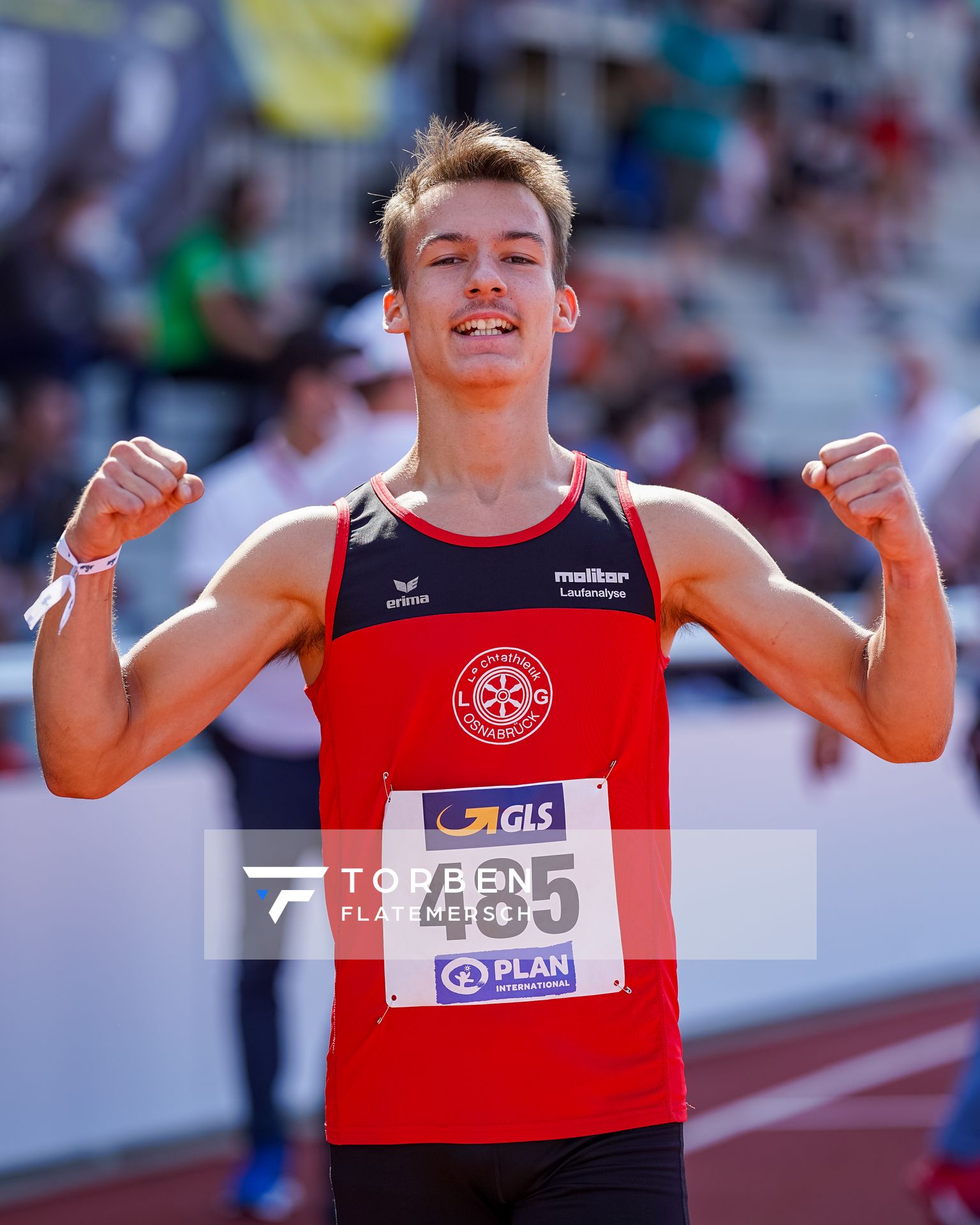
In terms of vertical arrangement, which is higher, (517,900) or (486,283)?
(486,283)

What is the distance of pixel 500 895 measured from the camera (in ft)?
7.54

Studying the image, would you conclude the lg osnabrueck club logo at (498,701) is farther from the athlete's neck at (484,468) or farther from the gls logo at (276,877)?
the gls logo at (276,877)

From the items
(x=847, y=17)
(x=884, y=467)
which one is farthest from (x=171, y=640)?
(x=847, y=17)

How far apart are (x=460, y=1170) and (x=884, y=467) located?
1.07 m

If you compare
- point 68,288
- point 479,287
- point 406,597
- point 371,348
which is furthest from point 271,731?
point 68,288

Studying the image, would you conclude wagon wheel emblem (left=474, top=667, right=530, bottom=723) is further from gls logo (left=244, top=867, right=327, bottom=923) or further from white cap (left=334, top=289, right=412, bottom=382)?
white cap (left=334, top=289, right=412, bottom=382)

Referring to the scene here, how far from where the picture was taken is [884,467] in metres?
2.21

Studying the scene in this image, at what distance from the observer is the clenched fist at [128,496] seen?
7.25 ft

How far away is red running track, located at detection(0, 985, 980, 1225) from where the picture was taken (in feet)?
15.1

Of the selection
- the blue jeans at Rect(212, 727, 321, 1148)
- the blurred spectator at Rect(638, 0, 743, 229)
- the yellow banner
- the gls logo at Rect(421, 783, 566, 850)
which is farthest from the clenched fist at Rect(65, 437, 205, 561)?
the blurred spectator at Rect(638, 0, 743, 229)

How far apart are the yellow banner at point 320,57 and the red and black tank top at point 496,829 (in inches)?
268

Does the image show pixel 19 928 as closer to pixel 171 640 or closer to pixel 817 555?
pixel 171 640

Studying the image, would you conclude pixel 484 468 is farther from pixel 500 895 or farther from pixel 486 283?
pixel 500 895

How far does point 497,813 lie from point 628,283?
347 inches
